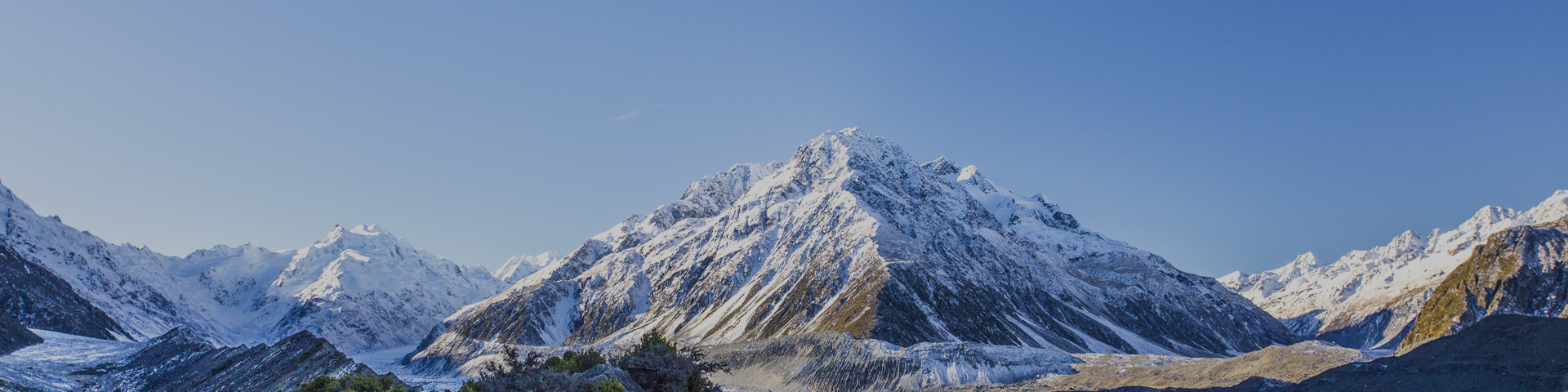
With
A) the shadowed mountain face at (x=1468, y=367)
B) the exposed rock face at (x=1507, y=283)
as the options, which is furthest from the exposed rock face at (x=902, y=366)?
the exposed rock face at (x=1507, y=283)

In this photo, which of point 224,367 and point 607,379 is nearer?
point 607,379

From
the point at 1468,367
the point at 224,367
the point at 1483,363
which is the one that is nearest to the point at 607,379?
the point at 1468,367

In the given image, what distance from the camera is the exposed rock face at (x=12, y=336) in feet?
554

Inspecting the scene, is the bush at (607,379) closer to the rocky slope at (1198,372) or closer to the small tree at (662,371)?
the small tree at (662,371)

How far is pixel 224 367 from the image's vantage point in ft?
461

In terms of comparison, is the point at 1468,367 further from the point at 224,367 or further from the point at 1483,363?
the point at 224,367

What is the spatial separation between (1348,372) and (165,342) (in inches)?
8818

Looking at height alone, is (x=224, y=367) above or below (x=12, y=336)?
below

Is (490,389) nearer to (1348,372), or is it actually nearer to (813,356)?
(1348,372)

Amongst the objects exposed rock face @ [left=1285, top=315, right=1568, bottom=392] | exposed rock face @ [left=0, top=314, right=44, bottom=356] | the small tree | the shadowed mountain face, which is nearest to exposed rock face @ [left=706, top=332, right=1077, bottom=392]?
the shadowed mountain face

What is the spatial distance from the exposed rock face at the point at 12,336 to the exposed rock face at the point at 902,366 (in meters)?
150

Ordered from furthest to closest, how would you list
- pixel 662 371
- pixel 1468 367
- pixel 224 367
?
pixel 224 367 < pixel 1468 367 < pixel 662 371

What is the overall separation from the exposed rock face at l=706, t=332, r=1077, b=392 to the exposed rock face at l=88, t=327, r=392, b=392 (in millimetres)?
82168

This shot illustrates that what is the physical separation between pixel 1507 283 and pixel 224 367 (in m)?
221
